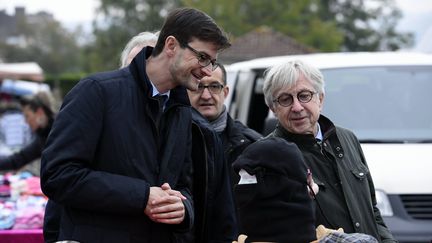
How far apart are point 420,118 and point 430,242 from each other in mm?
1229

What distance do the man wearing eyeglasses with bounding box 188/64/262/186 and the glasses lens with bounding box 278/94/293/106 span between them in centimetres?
70

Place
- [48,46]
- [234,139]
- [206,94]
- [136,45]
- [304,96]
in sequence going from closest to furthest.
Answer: [304,96]
[136,45]
[234,139]
[206,94]
[48,46]

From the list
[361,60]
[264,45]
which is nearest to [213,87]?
[361,60]

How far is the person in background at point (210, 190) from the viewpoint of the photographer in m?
3.08

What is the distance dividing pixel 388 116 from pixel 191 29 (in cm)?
320

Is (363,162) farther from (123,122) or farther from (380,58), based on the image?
(380,58)

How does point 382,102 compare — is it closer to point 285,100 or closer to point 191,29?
point 285,100

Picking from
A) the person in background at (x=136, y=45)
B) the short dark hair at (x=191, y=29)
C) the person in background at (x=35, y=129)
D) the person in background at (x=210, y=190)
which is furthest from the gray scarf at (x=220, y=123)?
the person in background at (x=35, y=129)

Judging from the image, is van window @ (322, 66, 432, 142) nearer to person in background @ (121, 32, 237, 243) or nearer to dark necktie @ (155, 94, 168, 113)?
person in background @ (121, 32, 237, 243)

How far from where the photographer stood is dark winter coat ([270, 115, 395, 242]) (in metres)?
3.22

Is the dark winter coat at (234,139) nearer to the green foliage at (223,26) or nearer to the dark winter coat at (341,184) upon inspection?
the dark winter coat at (341,184)

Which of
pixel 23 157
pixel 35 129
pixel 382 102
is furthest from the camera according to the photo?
pixel 35 129

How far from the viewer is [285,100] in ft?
11.5

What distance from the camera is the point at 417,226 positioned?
190 inches
